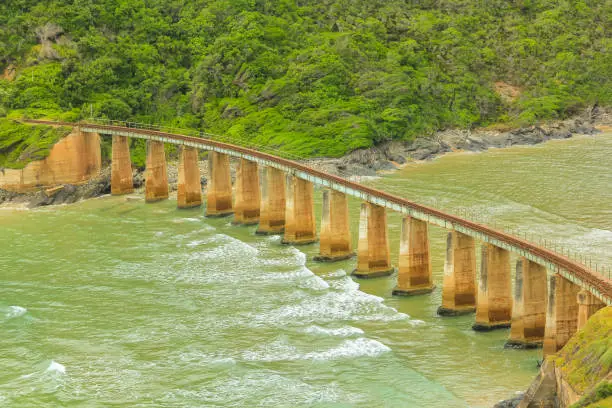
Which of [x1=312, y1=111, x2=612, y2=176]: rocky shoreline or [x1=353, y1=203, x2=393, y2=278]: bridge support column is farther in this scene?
[x1=312, y1=111, x2=612, y2=176]: rocky shoreline

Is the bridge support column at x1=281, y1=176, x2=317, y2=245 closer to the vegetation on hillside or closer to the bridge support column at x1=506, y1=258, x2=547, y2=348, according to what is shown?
the bridge support column at x1=506, y1=258, x2=547, y2=348

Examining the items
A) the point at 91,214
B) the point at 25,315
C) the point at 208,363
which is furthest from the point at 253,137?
the point at 208,363

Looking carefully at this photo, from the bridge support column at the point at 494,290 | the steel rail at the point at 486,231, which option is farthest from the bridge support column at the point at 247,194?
the bridge support column at the point at 494,290

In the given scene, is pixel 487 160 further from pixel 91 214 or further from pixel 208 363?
pixel 208 363

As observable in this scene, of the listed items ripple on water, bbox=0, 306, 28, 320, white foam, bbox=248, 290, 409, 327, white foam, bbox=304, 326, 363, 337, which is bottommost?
ripple on water, bbox=0, 306, 28, 320

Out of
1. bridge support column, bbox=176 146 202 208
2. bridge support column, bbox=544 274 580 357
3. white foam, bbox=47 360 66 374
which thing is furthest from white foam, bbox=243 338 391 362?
bridge support column, bbox=176 146 202 208

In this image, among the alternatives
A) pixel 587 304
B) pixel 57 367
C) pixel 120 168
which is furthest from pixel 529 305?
pixel 120 168
